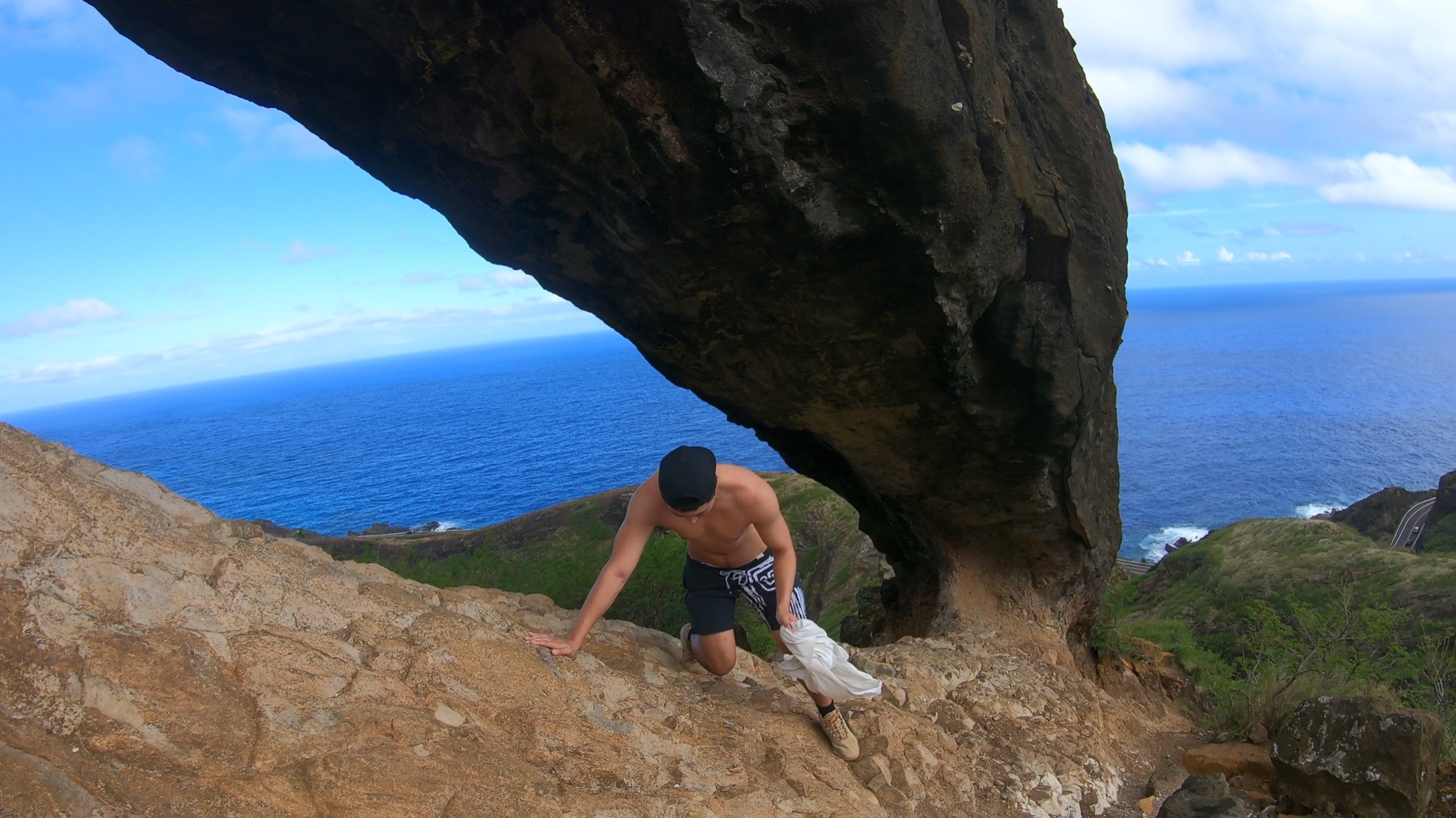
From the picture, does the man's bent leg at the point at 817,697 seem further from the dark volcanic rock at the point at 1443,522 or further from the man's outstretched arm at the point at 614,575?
the dark volcanic rock at the point at 1443,522

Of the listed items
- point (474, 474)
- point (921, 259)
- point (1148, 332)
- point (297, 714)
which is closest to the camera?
point (297, 714)

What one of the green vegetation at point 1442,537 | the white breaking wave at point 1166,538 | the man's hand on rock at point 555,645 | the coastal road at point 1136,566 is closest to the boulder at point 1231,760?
the man's hand on rock at point 555,645

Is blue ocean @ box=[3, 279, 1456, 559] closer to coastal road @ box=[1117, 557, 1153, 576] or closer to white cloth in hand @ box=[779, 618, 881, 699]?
coastal road @ box=[1117, 557, 1153, 576]

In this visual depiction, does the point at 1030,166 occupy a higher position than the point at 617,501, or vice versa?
the point at 1030,166

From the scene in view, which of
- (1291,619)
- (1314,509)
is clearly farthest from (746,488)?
(1314,509)

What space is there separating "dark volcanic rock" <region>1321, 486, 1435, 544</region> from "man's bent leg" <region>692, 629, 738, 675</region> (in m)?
36.4

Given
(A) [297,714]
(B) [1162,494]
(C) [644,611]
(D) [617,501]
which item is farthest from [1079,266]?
(B) [1162,494]

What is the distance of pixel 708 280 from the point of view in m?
6.32

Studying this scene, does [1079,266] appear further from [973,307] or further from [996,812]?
[996,812]

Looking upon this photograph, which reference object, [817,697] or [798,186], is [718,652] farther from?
[798,186]

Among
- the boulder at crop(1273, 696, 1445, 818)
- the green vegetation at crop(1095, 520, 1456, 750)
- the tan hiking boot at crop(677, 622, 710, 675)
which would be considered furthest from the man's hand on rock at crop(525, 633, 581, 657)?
the green vegetation at crop(1095, 520, 1456, 750)

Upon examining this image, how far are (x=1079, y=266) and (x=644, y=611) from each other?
10.1 meters

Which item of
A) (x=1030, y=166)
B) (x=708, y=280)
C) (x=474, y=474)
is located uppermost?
(x=1030, y=166)

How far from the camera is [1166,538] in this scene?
4166cm
